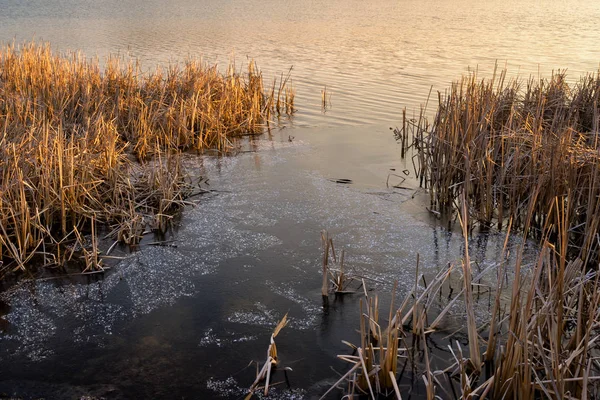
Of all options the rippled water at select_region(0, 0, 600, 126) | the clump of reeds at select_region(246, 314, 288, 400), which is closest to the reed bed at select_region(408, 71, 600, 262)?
the clump of reeds at select_region(246, 314, 288, 400)

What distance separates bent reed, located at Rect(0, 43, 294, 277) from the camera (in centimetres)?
525

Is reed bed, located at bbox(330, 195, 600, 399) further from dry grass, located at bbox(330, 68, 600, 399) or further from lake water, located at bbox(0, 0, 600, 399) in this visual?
lake water, located at bbox(0, 0, 600, 399)

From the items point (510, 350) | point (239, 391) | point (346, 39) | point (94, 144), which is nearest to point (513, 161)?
point (510, 350)

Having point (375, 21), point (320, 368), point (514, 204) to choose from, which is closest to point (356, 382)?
point (320, 368)

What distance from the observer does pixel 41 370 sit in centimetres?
358

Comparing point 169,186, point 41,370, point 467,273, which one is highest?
point 467,273

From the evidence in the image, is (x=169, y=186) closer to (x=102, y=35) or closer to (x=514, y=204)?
(x=514, y=204)

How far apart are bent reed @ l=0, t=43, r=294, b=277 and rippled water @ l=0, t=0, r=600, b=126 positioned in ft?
7.22

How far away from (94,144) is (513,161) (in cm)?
497

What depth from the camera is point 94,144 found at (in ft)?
22.6

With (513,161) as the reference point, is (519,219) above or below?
below

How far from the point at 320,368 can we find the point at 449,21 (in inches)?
1080

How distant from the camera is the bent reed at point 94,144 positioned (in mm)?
5246

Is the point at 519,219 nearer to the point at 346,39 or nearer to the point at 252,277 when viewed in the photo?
the point at 252,277
